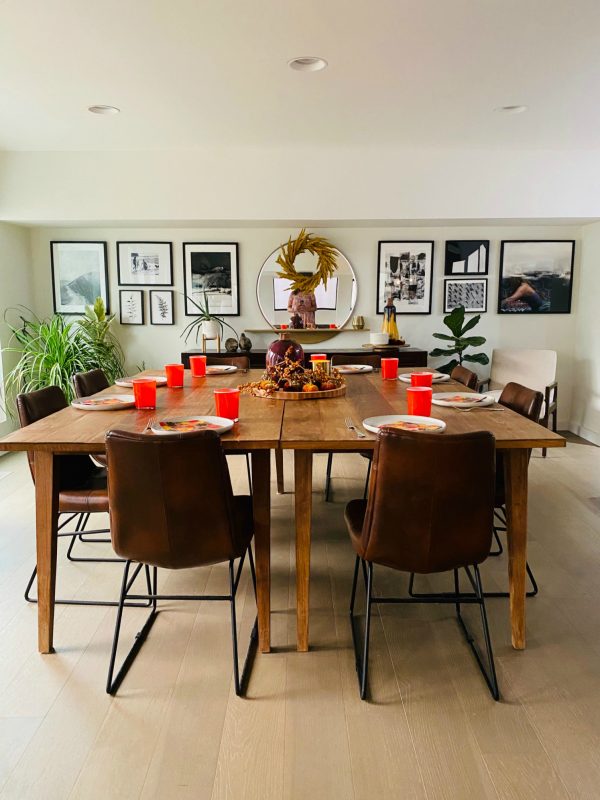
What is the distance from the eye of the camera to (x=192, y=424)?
A: 211cm

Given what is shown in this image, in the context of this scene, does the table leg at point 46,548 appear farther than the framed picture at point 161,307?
No

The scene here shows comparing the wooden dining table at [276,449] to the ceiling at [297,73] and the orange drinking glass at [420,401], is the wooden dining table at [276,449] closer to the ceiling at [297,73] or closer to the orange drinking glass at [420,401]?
the orange drinking glass at [420,401]

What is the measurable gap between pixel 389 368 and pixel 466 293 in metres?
2.77

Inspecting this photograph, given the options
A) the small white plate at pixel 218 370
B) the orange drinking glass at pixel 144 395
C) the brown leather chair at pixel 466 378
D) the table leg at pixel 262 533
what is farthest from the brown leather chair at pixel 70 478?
the brown leather chair at pixel 466 378

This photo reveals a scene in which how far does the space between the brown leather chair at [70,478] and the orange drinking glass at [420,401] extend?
1.26m

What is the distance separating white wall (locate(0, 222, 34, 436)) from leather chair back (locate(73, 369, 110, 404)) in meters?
2.16

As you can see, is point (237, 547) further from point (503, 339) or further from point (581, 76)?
point (503, 339)

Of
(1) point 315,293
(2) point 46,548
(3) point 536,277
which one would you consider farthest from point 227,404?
(3) point 536,277

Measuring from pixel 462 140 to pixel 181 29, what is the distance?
2.67m

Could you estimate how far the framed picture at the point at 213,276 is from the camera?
5.57 metres

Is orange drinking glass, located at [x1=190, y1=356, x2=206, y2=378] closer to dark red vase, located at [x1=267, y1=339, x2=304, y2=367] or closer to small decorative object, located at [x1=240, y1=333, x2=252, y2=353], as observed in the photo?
dark red vase, located at [x1=267, y1=339, x2=304, y2=367]

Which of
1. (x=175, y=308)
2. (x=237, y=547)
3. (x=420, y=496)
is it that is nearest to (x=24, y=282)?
(x=175, y=308)

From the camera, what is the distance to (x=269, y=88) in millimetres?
3422

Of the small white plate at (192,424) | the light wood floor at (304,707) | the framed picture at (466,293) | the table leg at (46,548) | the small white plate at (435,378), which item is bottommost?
the light wood floor at (304,707)
